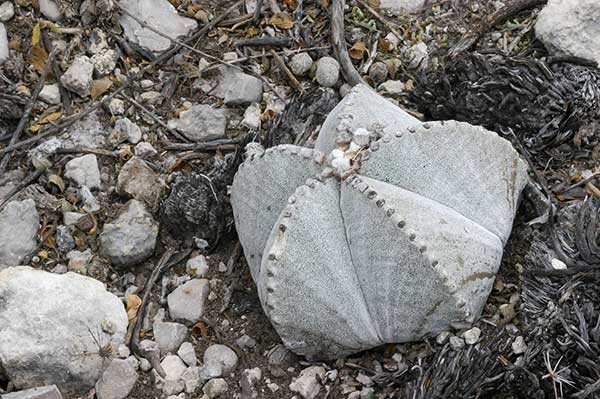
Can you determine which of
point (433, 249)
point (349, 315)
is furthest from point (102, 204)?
point (433, 249)

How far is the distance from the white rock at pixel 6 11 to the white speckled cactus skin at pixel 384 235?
1870 mm

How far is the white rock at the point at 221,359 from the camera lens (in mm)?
3604

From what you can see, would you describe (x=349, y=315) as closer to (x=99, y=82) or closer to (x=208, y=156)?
(x=208, y=156)

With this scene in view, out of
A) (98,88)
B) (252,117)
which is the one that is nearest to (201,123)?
(252,117)

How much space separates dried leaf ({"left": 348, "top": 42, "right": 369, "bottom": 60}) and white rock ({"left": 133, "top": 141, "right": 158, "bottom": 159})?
1067 mm

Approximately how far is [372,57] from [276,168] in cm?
127

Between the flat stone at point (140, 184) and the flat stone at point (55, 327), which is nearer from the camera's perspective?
the flat stone at point (55, 327)

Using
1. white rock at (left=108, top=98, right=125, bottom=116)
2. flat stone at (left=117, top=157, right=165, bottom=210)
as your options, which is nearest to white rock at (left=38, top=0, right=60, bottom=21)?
white rock at (left=108, top=98, right=125, bottom=116)

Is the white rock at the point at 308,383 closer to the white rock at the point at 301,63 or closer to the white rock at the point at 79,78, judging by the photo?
the white rock at the point at 301,63

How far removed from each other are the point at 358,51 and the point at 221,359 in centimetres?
173

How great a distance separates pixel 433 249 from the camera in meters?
3.18

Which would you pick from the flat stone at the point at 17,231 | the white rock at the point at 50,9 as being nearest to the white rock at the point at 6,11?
the white rock at the point at 50,9

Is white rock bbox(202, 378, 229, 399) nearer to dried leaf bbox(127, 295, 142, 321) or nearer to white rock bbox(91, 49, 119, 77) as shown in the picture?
dried leaf bbox(127, 295, 142, 321)

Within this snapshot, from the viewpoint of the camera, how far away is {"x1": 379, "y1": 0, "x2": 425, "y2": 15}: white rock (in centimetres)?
477
